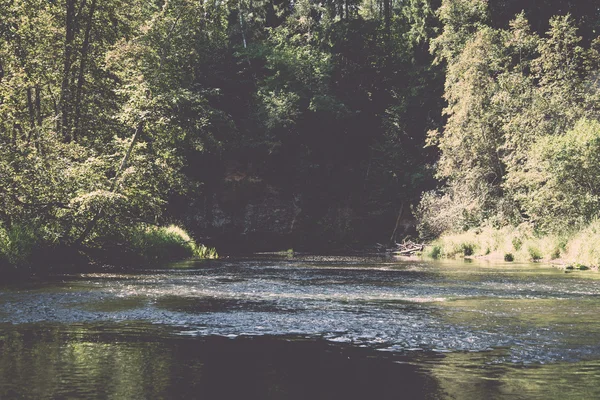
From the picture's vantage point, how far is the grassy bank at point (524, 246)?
25688 millimetres

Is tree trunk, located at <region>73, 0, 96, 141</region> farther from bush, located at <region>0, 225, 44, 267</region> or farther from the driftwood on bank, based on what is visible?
the driftwood on bank

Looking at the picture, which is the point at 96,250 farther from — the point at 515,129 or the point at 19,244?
the point at 515,129

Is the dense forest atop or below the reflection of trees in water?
atop

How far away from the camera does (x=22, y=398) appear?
563 cm

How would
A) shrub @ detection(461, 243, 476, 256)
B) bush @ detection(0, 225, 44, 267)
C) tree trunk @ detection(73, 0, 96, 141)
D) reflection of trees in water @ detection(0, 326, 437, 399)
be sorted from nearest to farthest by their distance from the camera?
reflection of trees in water @ detection(0, 326, 437, 399) < bush @ detection(0, 225, 44, 267) < tree trunk @ detection(73, 0, 96, 141) < shrub @ detection(461, 243, 476, 256)

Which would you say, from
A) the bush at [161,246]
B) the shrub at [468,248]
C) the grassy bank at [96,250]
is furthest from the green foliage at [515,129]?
the grassy bank at [96,250]

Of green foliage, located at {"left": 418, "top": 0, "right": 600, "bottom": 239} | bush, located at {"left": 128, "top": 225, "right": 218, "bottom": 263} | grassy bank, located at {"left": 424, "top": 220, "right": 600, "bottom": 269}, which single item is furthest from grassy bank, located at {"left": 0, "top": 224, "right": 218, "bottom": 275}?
green foliage, located at {"left": 418, "top": 0, "right": 600, "bottom": 239}

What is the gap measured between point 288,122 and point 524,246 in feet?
77.9

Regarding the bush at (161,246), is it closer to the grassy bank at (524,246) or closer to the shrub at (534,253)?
the grassy bank at (524,246)

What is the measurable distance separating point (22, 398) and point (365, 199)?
49257 millimetres

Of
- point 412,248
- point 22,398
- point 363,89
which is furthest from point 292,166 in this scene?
point 22,398

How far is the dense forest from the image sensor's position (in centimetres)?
2466

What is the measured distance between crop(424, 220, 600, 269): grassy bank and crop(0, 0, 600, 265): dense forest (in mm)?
1052

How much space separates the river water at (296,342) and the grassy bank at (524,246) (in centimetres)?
1060
